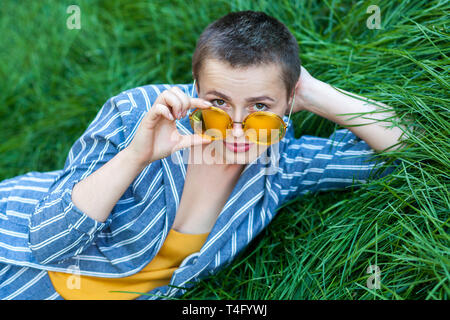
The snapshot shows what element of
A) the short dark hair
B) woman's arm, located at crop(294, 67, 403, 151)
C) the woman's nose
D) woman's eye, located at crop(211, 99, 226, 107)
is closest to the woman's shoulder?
the short dark hair

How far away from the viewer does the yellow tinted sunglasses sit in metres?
1.87

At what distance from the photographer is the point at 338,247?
2070 mm

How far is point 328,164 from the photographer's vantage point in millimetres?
2299

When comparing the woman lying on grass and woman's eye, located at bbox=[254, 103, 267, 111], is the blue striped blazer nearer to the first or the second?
the woman lying on grass

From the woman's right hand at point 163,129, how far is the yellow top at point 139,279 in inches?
22.7

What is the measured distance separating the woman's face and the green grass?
0.65 metres

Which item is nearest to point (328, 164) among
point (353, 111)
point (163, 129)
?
point (353, 111)

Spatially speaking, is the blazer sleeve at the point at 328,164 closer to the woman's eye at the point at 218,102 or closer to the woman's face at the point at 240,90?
the woman's face at the point at 240,90

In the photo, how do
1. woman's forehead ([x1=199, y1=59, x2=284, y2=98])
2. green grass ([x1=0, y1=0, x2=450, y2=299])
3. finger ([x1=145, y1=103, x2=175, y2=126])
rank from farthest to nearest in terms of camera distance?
green grass ([x1=0, y1=0, x2=450, y2=299]) → woman's forehead ([x1=199, y1=59, x2=284, y2=98]) → finger ([x1=145, y1=103, x2=175, y2=126])

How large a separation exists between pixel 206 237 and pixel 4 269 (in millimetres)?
1036

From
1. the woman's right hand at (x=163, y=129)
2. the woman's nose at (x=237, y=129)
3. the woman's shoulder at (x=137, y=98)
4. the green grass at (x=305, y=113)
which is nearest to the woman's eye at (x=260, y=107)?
the woman's nose at (x=237, y=129)

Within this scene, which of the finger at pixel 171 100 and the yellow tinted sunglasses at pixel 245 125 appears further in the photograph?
the yellow tinted sunglasses at pixel 245 125

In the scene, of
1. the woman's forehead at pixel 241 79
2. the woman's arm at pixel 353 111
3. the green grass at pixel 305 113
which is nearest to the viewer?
the woman's forehead at pixel 241 79

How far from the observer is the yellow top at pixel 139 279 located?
2184 mm
